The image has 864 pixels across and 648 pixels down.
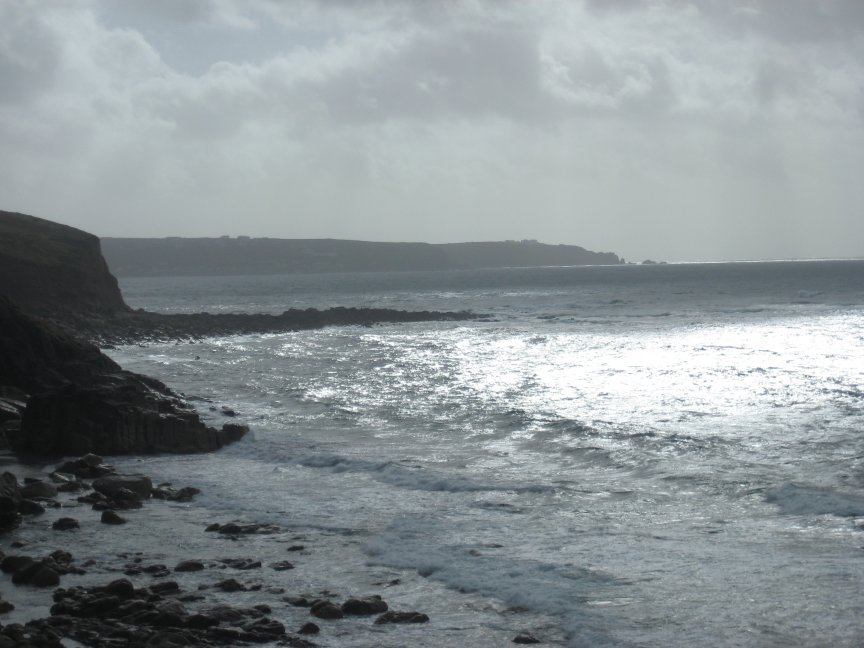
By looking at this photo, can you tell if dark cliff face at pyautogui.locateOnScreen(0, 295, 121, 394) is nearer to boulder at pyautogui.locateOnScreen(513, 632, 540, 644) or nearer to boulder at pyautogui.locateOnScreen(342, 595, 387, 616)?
boulder at pyautogui.locateOnScreen(342, 595, 387, 616)

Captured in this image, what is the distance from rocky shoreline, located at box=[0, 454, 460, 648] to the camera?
8.41 meters

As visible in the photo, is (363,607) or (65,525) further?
(65,525)

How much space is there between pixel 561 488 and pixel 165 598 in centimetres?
712

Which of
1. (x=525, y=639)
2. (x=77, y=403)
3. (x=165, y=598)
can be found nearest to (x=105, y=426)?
(x=77, y=403)

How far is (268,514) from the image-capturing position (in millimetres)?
13438

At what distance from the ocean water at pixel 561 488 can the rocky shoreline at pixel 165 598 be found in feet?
0.89

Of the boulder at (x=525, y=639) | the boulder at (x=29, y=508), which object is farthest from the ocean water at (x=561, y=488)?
the boulder at (x=29, y=508)

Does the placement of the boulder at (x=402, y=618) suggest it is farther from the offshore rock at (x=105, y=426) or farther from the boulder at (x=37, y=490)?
the offshore rock at (x=105, y=426)

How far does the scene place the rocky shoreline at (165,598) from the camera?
8414mm

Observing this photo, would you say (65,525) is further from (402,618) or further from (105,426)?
(105,426)

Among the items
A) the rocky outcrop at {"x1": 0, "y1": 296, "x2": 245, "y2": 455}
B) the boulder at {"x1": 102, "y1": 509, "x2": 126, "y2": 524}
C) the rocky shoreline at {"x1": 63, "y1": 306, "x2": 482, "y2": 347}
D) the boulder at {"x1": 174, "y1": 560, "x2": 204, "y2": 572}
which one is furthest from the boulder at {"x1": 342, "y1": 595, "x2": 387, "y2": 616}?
the rocky shoreline at {"x1": 63, "y1": 306, "x2": 482, "y2": 347}

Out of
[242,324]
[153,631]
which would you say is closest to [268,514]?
[153,631]

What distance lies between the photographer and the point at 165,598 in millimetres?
9453

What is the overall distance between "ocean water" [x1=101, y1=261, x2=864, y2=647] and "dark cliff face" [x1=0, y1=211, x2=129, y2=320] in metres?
12.4
